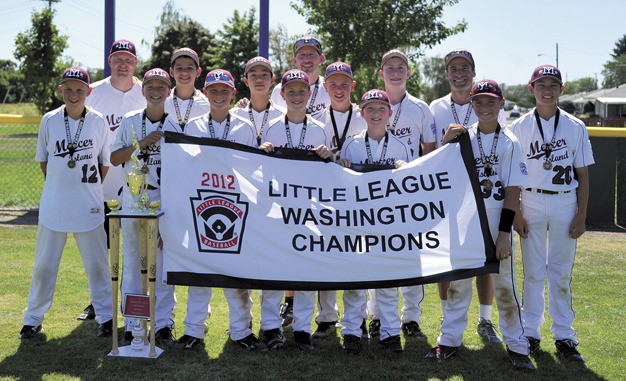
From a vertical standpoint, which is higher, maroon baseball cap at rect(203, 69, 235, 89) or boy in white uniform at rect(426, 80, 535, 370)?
maroon baseball cap at rect(203, 69, 235, 89)

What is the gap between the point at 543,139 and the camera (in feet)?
20.0

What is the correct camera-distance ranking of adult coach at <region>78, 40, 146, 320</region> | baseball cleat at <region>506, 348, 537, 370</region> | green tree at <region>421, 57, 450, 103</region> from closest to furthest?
baseball cleat at <region>506, 348, 537, 370</region> < adult coach at <region>78, 40, 146, 320</region> < green tree at <region>421, 57, 450, 103</region>

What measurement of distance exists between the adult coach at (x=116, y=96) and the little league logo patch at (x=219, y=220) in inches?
62.2

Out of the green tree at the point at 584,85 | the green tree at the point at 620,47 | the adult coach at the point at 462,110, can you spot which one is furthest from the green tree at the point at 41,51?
the green tree at the point at 620,47

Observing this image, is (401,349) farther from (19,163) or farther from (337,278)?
(19,163)

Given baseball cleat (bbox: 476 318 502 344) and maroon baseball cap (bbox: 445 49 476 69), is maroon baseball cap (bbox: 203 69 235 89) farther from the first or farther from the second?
baseball cleat (bbox: 476 318 502 344)

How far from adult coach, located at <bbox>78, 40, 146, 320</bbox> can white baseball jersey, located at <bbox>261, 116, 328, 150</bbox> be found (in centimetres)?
182

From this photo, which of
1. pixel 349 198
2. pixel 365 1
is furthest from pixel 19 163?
pixel 349 198

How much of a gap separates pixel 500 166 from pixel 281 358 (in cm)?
250

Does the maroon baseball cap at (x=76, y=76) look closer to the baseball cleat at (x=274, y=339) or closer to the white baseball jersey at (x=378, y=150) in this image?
the white baseball jersey at (x=378, y=150)

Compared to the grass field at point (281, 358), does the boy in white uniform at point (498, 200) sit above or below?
above

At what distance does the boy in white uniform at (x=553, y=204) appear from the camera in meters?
6.02

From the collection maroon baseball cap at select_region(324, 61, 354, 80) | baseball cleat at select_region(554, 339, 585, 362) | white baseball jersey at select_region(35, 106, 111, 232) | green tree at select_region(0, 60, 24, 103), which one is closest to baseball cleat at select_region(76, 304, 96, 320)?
white baseball jersey at select_region(35, 106, 111, 232)

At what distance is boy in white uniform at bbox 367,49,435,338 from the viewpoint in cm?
672
